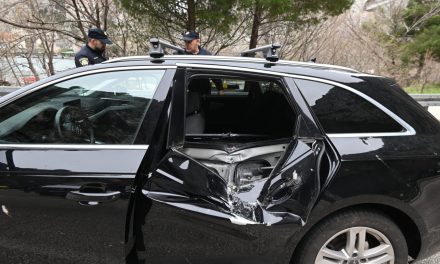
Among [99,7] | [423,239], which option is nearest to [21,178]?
[423,239]

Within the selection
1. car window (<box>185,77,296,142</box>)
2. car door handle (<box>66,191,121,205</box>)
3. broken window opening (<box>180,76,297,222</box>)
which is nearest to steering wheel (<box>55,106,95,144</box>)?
car door handle (<box>66,191,121,205</box>)

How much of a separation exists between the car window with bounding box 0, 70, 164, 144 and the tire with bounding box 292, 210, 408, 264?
120cm

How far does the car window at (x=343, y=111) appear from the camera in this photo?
227 cm

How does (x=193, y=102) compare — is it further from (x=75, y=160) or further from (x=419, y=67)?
(x=419, y=67)

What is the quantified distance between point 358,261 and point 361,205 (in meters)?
0.37

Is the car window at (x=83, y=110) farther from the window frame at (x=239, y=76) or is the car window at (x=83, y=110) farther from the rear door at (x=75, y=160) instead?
the window frame at (x=239, y=76)

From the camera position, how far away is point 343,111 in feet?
7.54

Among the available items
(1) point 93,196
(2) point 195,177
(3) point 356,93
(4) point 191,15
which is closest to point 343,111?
(3) point 356,93

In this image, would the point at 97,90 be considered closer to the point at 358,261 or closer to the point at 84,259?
the point at 84,259

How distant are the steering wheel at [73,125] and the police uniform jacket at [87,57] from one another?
2263 mm

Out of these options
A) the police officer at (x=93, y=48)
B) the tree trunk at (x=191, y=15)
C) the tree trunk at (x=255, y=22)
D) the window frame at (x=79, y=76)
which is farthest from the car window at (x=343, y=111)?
the tree trunk at (x=191, y=15)

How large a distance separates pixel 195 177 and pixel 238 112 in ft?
4.96

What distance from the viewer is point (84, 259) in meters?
2.15

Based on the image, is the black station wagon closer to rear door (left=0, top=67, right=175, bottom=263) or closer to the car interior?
rear door (left=0, top=67, right=175, bottom=263)
